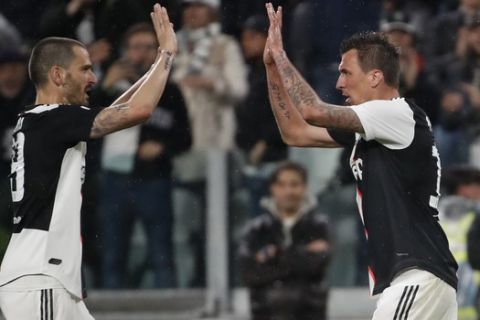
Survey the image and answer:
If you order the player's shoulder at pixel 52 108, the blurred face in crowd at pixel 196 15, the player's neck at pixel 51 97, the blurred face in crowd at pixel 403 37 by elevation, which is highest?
the blurred face in crowd at pixel 196 15

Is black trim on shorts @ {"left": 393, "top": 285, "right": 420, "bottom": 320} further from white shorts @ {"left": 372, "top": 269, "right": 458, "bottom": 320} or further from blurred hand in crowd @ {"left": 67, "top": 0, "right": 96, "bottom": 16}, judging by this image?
blurred hand in crowd @ {"left": 67, "top": 0, "right": 96, "bottom": 16}

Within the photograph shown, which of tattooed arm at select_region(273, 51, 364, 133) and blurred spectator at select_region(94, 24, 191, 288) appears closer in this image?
tattooed arm at select_region(273, 51, 364, 133)

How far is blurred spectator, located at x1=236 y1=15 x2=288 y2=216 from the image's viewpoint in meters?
9.19

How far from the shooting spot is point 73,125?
5.86 meters

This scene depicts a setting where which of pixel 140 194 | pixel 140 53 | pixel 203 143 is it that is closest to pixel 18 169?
pixel 140 53

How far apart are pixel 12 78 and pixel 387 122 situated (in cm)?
430

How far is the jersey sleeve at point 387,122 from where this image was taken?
18.6 feet

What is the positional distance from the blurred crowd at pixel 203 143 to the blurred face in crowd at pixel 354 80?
296cm

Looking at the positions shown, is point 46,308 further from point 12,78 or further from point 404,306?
point 12,78

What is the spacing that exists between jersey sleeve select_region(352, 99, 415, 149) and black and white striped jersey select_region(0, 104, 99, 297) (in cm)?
129

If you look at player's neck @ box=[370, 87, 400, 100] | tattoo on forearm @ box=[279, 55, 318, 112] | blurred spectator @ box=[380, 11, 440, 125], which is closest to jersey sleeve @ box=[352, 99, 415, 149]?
player's neck @ box=[370, 87, 400, 100]

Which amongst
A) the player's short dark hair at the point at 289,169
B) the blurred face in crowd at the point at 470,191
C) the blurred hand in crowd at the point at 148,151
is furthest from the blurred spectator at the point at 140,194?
the blurred face in crowd at the point at 470,191

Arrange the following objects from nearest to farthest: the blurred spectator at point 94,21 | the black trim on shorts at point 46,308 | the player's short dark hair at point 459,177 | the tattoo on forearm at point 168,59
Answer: the black trim on shorts at point 46,308 → the tattoo on forearm at point 168,59 → the blurred spectator at point 94,21 → the player's short dark hair at point 459,177

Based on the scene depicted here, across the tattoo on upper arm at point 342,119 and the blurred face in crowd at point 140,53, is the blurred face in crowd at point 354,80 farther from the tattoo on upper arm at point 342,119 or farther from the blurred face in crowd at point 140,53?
the blurred face in crowd at point 140,53
